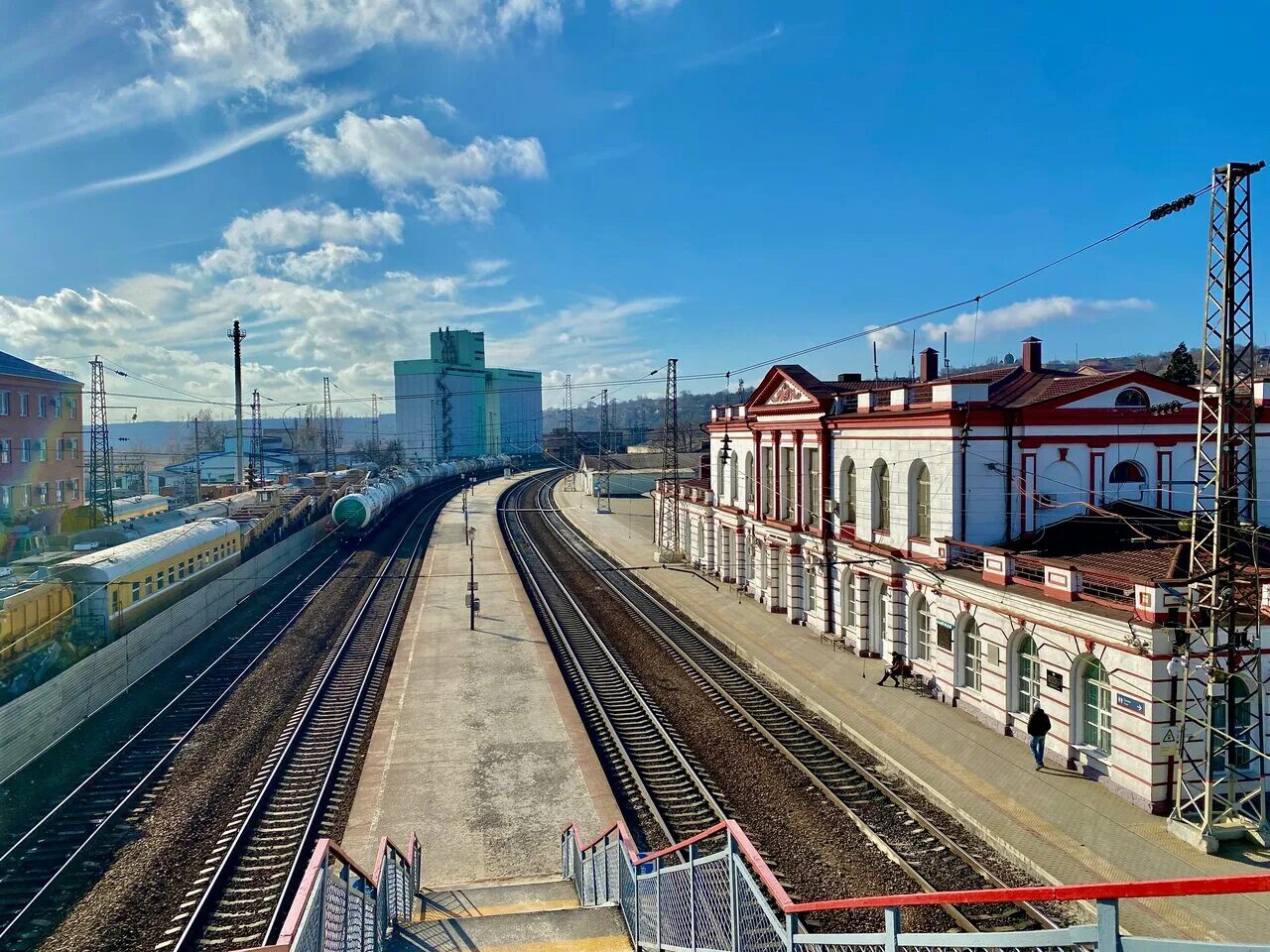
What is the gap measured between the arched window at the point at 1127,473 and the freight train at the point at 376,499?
1713 inches

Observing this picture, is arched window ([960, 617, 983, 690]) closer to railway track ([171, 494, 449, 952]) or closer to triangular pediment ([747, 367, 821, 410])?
triangular pediment ([747, 367, 821, 410])

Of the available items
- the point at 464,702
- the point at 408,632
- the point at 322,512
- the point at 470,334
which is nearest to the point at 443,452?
the point at 470,334

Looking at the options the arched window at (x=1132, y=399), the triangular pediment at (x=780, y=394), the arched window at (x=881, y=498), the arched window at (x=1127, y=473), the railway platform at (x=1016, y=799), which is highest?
the triangular pediment at (x=780, y=394)

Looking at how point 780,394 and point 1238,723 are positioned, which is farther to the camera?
point 780,394

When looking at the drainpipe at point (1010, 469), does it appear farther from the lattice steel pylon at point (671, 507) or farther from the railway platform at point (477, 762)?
the lattice steel pylon at point (671, 507)

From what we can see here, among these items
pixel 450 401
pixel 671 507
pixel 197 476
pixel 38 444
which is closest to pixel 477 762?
pixel 671 507

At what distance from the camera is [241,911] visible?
40.9 ft

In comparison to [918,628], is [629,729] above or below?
below

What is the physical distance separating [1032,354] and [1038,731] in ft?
43.7

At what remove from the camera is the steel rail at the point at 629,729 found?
51.7 ft

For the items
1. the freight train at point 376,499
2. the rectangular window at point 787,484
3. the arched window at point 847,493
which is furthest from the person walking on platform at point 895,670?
the freight train at point 376,499

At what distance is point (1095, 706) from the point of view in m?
16.2

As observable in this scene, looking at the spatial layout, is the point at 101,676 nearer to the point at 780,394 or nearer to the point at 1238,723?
the point at 780,394

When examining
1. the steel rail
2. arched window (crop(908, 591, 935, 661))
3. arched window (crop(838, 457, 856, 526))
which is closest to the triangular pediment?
arched window (crop(838, 457, 856, 526))
